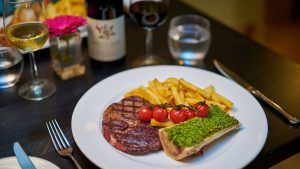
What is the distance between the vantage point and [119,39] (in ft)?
4.58

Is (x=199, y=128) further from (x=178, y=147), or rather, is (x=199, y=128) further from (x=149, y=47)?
(x=149, y=47)

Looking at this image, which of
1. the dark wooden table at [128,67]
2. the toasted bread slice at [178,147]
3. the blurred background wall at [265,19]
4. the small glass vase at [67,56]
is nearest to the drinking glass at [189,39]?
the dark wooden table at [128,67]

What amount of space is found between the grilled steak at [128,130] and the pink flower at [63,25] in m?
0.32

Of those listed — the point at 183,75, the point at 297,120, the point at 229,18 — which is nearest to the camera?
the point at 297,120

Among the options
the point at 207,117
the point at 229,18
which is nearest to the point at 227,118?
the point at 207,117

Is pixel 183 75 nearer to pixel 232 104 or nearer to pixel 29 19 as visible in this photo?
pixel 232 104

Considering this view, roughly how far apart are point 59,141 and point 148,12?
1.77 ft

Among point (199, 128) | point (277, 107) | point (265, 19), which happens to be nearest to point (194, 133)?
point (199, 128)

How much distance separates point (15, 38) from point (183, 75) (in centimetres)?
52

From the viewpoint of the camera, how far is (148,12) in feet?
4.51

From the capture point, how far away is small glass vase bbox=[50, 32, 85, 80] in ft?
4.42

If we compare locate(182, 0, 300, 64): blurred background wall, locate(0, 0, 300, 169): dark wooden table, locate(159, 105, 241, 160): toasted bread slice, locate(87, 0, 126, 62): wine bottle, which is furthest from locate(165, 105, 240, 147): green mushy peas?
locate(182, 0, 300, 64): blurred background wall

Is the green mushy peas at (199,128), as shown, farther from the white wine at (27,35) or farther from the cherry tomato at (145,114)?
the white wine at (27,35)

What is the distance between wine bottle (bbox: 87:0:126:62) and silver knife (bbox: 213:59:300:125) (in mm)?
339
